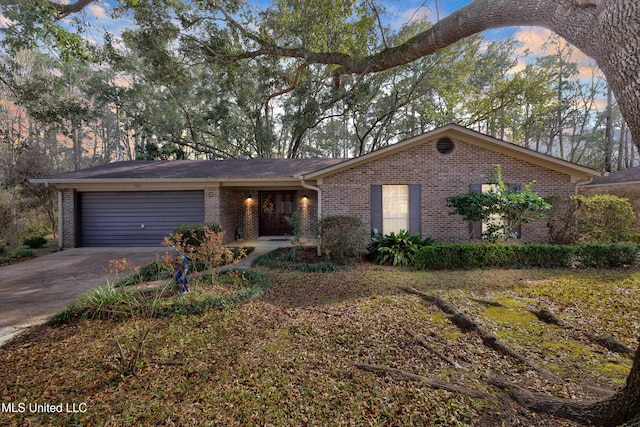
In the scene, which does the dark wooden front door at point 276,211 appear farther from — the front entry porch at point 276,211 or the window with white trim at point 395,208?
the window with white trim at point 395,208

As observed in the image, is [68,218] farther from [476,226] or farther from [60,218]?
[476,226]

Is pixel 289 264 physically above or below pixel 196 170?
below

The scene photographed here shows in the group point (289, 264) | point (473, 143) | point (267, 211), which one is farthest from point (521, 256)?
point (267, 211)

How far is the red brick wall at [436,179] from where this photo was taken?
8.62m

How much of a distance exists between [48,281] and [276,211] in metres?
7.72

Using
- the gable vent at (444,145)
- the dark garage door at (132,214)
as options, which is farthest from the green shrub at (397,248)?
the dark garage door at (132,214)

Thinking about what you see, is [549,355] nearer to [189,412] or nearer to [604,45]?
[604,45]

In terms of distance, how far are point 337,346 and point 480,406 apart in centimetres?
155

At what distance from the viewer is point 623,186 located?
474 inches

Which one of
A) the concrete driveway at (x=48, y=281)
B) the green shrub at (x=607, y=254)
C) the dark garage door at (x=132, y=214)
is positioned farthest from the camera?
the dark garage door at (x=132, y=214)

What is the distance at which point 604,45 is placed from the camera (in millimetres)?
2068

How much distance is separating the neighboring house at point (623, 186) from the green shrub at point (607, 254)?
5546mm

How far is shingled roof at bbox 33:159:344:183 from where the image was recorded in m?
10.0

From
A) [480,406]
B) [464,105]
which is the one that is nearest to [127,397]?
[480,406]
